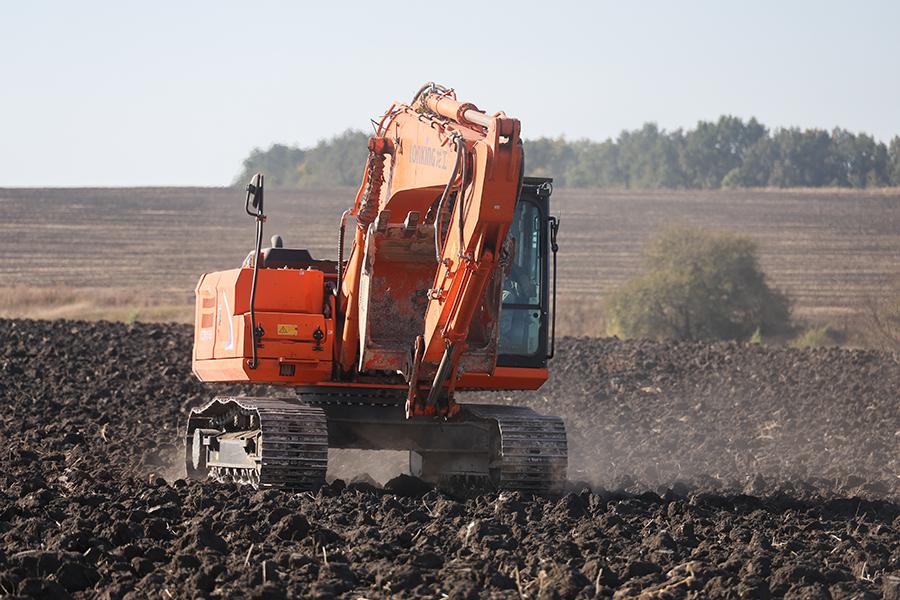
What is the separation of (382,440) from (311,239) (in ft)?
136

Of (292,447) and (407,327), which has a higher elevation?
(407,327)

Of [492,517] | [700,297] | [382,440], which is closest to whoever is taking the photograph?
[492,517]

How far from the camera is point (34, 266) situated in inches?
1964

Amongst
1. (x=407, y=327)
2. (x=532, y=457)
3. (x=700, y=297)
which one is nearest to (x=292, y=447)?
(x=407, y=327)

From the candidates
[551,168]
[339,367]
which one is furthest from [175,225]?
[551,168]

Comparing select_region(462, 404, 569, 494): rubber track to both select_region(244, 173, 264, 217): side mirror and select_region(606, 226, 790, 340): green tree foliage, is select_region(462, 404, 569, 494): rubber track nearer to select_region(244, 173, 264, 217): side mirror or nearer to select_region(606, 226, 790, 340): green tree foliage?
select_region(244, 173, 264, 217): side mirror

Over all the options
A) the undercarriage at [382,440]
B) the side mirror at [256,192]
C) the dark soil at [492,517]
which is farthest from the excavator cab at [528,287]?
the side mirror at [256,192]

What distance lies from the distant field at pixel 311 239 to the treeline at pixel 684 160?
21383 millimetres

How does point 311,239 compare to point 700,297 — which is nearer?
point 700,297

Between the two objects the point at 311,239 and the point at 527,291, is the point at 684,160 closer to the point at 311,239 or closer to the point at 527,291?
the point at 311,239

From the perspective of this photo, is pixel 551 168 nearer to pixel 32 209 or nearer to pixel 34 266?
pixel 32 209

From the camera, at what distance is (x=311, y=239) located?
176ft

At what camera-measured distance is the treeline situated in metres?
95.3

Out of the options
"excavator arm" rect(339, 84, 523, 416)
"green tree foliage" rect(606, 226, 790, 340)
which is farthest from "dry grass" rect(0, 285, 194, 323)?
"excavator arm" rect(339, 84, 523, 416)
